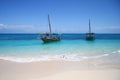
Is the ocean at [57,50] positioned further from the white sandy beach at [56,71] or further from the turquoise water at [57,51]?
the white sandy beach at [56,71]

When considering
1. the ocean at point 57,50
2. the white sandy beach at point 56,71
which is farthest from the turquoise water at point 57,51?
the white sandy beach at point 56,71

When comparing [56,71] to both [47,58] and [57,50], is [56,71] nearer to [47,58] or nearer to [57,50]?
[47,58]

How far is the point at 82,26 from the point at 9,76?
1.53 m

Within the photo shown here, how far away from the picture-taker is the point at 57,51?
133 inches

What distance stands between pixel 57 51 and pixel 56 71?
709 millimetres

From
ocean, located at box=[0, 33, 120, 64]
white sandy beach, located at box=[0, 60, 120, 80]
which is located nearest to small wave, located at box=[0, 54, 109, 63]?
ocean, located at box=[0, 33, 120, 64]

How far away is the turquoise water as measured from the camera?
3.22 metres

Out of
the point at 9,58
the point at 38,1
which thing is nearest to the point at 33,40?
the point at 9,58

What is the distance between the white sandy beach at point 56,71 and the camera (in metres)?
2.55

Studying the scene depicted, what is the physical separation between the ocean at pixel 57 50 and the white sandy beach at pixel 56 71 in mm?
221

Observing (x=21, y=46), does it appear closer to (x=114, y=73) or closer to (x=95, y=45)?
(x=95, y=45)

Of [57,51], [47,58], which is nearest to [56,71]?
[47,58]

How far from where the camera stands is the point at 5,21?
304 cm

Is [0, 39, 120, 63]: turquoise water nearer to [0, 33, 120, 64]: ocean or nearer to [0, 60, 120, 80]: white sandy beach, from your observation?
[0, 33, 120, 64]: ocean
